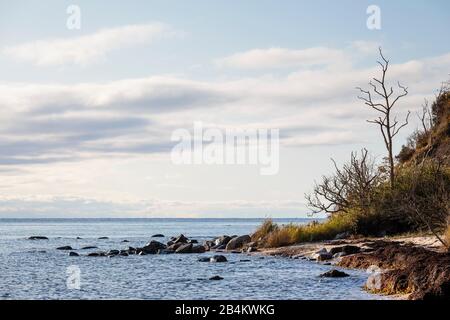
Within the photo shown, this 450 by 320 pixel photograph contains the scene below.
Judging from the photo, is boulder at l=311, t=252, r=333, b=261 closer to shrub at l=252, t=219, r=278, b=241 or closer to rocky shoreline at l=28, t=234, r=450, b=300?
rocky shoreline at l=28, t=234, r=450, b=300

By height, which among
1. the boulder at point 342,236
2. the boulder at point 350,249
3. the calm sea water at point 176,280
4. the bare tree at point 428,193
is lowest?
the calm sea water at point 176,280

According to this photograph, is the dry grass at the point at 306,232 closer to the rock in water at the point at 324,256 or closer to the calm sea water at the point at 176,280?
the calm sea water at the point at 176,280

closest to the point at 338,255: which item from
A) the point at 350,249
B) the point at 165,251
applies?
the point at 350,249

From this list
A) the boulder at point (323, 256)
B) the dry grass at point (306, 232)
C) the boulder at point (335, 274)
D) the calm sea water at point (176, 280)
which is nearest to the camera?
the calm sea water at point (176, 280)

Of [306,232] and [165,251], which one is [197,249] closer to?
[165,251]

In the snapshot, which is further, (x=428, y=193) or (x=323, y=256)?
(x=428, y=193)

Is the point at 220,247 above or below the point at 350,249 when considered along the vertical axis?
below

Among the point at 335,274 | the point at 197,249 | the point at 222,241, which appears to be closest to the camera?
the point at 335,274

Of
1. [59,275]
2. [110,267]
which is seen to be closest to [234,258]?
[110,267]

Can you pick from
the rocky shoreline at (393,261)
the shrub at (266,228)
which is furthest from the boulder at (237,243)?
the rocky shoreline at (393,261)

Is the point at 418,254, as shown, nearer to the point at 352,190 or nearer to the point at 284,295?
the point at 284,295

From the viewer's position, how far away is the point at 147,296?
26.8 metres
